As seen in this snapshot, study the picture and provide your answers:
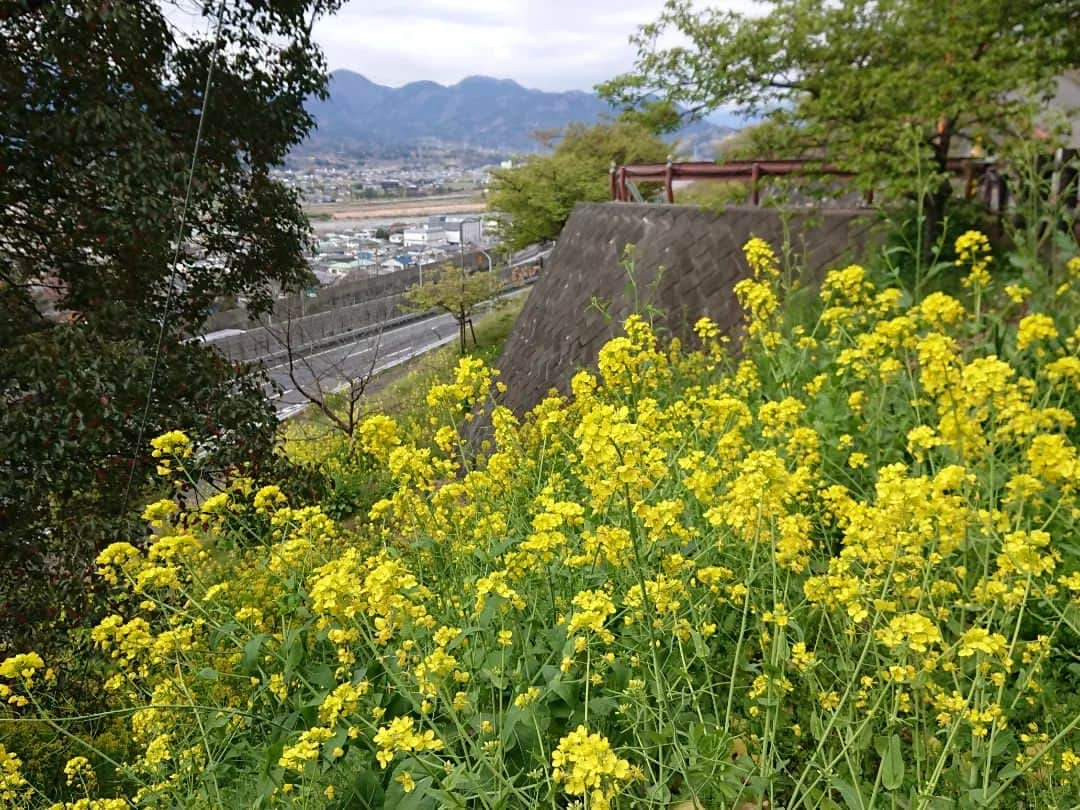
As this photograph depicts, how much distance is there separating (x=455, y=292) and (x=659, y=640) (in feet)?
56.1

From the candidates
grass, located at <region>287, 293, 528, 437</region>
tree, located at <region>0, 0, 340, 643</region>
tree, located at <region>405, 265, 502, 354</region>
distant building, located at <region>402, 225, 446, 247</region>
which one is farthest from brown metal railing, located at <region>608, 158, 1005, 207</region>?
tree, located at <region>405, 265, 502, 354</region>

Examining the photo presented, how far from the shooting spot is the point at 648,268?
27.4 ft

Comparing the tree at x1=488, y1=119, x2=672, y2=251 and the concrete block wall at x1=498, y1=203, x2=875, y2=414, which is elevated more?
the tree at x1=488, y1=119, x2=672, y2=251

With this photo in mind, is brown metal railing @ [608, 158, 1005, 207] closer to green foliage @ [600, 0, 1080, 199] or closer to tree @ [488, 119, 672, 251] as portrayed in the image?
green foliage @ [600, 0, 1080, 199]

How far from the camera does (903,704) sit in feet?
4.94

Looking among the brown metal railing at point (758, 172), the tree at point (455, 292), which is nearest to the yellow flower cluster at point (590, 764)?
the brown metal railing at point (758, 172)

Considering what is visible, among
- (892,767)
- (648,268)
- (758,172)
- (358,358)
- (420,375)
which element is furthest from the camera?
(420,375)

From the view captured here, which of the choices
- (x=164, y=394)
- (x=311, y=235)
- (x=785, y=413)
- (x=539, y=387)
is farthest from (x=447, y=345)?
(x=785, y=413)

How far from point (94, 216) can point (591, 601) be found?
12.8ft

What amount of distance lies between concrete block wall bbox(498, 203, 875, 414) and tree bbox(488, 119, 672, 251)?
24.5ft

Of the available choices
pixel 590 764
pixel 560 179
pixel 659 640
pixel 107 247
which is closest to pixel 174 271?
pixel 107 247

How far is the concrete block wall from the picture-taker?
6912 mm

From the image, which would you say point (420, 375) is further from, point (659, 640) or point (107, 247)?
point (659, 640)

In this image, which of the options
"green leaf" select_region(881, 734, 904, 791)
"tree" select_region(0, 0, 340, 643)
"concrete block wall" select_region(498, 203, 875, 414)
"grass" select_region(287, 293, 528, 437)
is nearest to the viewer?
"green leaf" select_region(881, 734, 904, 791)
